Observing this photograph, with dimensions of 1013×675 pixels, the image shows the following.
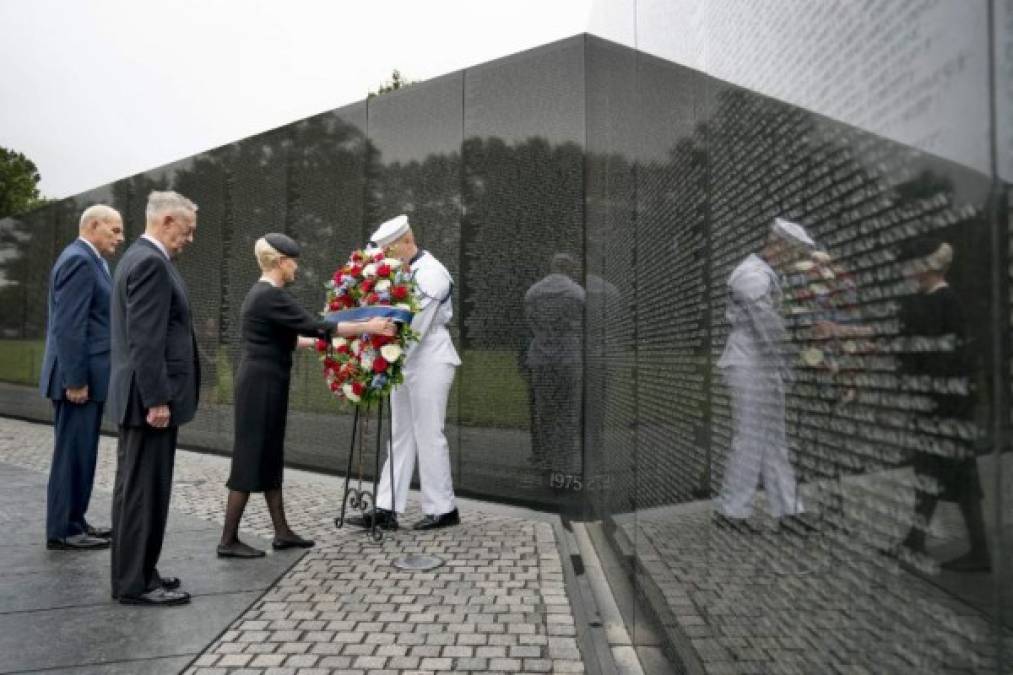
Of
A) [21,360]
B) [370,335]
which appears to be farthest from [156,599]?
[21,360]

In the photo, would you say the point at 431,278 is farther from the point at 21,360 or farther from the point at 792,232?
the point at 21,360

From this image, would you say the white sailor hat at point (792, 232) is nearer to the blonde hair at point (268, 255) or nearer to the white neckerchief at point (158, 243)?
the white neckerchief at point (158, 243)

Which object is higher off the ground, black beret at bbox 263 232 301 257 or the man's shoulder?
black beret at bbox 263 232 301 257

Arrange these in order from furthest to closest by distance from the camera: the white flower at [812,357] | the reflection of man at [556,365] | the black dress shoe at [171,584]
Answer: the reflection of man at [556,365] → the black dress shoe at [171,584] → the white flower at [812,357]

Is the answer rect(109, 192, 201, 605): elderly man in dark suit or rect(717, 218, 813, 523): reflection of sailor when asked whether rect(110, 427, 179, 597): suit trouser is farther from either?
rect(717, 218, 813, 523): reflection of sailor

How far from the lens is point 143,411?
4.27 metres

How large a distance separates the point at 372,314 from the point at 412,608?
6.52 ft

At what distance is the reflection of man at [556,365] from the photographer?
21.2 ft

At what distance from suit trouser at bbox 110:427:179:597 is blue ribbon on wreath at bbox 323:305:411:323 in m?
1.48

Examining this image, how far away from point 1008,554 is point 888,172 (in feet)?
1.81

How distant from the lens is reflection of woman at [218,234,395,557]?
5.27 metres

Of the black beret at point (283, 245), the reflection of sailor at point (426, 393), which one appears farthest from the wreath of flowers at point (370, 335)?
the reflection of sailor at point (426, 393)

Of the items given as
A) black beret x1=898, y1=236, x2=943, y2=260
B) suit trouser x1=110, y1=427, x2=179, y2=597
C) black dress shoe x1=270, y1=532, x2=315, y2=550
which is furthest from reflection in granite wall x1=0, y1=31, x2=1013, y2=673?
suit trouser x1=110, y1=427, x2=179, y2=597

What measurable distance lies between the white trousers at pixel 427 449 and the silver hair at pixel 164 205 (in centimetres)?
218
